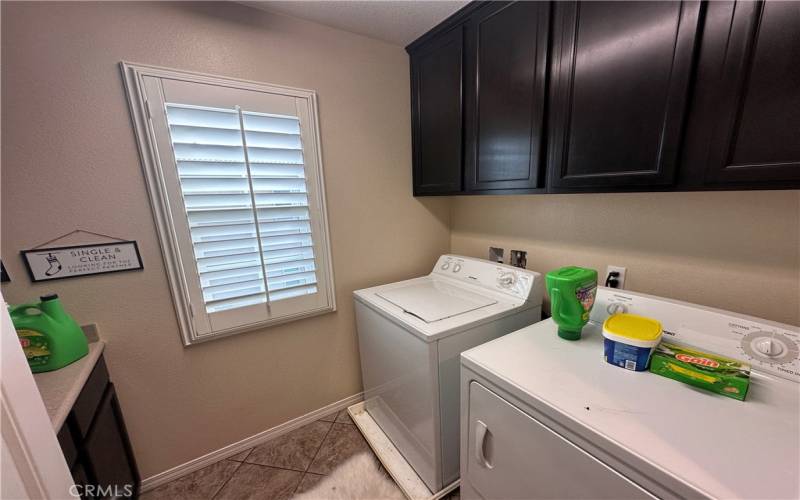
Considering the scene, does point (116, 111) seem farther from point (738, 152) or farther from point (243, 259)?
point (738, 152)

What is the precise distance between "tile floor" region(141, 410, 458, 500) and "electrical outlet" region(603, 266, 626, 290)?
130 centimetres

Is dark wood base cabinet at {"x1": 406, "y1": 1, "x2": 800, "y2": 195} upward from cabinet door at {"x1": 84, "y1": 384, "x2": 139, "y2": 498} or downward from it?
upward

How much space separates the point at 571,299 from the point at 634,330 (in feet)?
0.66

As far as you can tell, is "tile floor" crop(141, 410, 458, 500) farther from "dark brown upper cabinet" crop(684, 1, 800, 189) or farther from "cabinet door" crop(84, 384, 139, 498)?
"dark brown upper cabinet" crop(684, 1, 800, 189)

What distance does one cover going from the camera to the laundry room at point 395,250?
0.76 metres

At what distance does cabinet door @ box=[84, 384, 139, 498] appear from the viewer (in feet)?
3.39

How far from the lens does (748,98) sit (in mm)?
763

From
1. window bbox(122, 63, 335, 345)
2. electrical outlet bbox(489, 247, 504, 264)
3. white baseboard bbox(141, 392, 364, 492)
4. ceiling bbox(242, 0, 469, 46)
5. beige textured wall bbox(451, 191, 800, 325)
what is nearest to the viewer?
beige textured wall bbox(451, 191, 800, 325)

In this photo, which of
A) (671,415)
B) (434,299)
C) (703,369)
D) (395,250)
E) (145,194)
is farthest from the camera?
(395,250)

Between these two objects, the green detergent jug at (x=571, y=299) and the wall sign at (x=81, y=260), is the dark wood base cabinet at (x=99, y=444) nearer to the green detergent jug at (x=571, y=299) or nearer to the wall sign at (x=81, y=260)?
the wall sign at (x=81, y=260)

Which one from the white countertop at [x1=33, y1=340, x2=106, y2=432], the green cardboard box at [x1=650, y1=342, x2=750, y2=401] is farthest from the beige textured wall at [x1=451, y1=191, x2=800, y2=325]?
the white countertop at [x1=33, y1=340, x2=106, y2=432]

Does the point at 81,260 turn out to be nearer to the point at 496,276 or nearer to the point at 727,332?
the point at 496,276

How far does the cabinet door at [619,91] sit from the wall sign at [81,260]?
6.41ft

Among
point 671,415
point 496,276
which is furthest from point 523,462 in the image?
point 496,276
